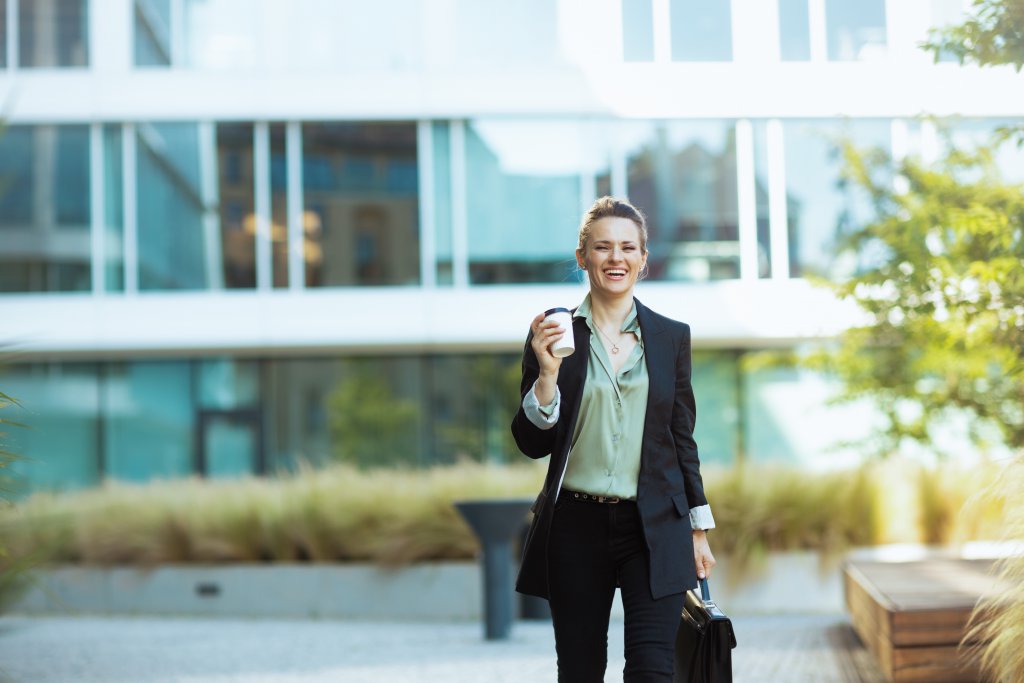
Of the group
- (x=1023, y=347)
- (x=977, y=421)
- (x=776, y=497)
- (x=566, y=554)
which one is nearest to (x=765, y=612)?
(x=776, y=497)

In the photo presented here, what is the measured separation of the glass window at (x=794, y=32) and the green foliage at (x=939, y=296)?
19.3 feet

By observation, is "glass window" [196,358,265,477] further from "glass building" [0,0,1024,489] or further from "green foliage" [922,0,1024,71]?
"green foliage" [922,0,1024,71]

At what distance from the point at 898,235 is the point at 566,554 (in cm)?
656

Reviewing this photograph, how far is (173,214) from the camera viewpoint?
2016 cm

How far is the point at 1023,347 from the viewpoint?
280 inches

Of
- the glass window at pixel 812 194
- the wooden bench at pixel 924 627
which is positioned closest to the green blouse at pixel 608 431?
the wooden bench at pixel 924 627

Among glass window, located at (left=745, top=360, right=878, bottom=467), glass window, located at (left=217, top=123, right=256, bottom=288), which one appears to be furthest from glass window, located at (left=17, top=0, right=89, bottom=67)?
glass window, located at (left=745, top=360, right=878, bottom=467)

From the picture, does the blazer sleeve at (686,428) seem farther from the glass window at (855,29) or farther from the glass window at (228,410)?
the glass window at (228,410)

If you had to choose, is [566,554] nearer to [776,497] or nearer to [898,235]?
[898,235]

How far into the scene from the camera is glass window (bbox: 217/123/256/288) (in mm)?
20016

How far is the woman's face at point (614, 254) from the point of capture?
3797mm

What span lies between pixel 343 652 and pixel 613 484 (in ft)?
19.7

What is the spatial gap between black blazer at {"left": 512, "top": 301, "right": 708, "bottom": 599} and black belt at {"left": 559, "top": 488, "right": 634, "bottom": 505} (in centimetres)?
6

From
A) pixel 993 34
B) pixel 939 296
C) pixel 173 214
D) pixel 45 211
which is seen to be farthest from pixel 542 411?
pixel 45 211
